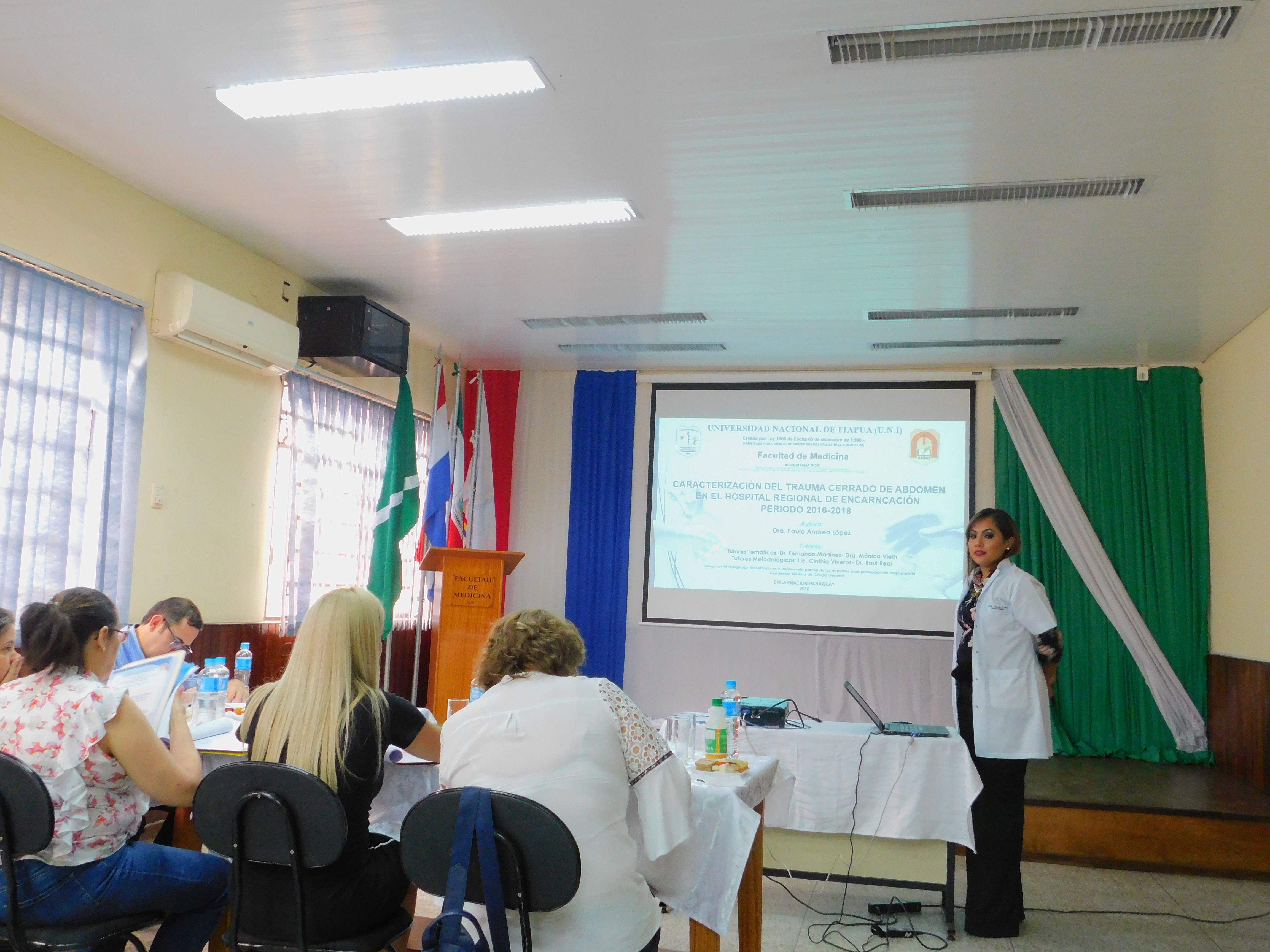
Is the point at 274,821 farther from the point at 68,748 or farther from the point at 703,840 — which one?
the point at 703,840

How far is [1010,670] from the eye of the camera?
3.87 m

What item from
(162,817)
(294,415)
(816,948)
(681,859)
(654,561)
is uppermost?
(294,415)

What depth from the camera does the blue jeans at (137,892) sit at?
2.20m

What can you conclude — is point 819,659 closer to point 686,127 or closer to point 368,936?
point 686,127

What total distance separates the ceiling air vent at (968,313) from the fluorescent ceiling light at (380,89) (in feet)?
9.98

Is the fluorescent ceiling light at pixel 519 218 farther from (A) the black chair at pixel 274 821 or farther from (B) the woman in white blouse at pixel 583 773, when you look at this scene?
(A) the black chair at pixel 274 821

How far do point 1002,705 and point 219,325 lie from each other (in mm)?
3830

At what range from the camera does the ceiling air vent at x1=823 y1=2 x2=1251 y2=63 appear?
9.39 ft

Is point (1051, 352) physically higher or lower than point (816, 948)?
higher

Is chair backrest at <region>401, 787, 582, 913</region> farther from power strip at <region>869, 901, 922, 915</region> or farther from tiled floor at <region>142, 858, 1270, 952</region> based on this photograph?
power strip at <region>869, 901, 922, 915</region>

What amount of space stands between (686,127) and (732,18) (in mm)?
709

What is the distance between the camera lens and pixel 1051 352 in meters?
6.51

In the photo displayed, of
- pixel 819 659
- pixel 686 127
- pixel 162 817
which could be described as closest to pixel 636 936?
pixel 162 817

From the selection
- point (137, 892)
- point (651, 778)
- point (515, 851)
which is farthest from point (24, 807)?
point (651, 778)
